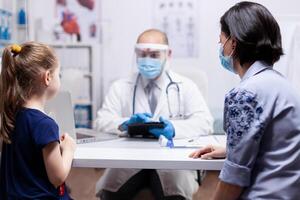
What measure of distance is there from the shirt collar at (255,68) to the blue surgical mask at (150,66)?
1140 mm

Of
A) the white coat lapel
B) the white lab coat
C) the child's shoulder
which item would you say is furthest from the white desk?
the white coat lapel

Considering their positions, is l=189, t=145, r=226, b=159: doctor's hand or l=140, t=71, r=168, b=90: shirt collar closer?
l=189, t=145, r=226, b=159: doctor's hand

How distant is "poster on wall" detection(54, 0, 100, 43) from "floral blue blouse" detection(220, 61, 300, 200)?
2766mm

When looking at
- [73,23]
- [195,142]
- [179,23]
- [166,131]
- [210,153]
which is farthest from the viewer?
[73,23]

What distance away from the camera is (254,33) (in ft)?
3.68

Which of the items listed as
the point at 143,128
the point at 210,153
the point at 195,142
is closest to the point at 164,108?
the point at 143,128

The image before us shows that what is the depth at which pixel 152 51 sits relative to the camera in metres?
2.31

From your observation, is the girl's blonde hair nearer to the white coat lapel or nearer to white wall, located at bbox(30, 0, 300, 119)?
the white coat lapel

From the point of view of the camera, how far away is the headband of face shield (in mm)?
2273

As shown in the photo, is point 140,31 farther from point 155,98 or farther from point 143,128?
point 143,128

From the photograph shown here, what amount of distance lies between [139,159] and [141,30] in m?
2.44

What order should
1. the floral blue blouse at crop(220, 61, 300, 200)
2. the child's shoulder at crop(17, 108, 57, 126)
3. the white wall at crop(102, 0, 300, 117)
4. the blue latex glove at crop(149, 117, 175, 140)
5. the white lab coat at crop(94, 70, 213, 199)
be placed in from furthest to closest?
the white wall at crop(102, 0, 300, 117) → the white lab coat at crop(94, 70, 213, 199) → the blue latex glove at crop(149, 117, 175, 140) → the child's shoulder at crop(17, 108, 57, 126) → the floral blue blouse at crop(220, 61, 300, 200)

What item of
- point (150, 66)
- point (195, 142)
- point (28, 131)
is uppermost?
point (150, 66)

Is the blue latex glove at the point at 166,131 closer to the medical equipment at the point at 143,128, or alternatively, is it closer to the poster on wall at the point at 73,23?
the medical equipment at the point at 143,128
